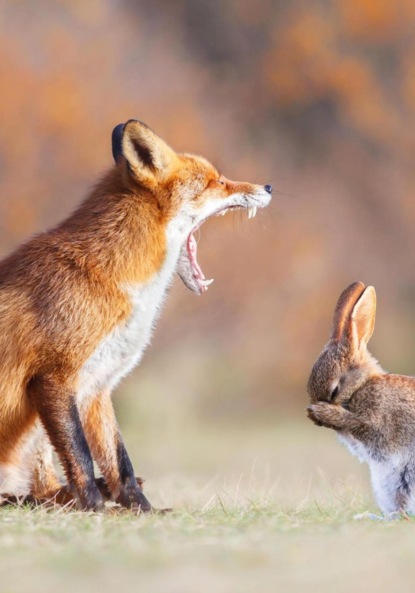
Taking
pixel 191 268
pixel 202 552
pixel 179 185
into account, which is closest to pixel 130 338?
pixel 191 268

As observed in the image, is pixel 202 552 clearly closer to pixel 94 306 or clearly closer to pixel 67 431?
pixel 67 431

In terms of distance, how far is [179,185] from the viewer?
5613mm

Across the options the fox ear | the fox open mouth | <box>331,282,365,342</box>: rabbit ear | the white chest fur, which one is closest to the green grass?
the white chest fur

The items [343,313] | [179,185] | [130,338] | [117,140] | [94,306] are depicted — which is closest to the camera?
[94,306]

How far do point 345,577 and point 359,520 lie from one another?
165 cm

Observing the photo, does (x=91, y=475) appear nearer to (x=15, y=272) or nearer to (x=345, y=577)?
(x=15, y=272)

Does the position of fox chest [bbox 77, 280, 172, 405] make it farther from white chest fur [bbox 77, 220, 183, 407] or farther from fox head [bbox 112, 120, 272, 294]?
fox head [bbox 112, 120, 272, 294]

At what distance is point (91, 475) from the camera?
5.13 m

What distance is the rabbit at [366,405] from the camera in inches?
199

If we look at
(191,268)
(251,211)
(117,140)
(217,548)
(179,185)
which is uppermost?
(117,140)

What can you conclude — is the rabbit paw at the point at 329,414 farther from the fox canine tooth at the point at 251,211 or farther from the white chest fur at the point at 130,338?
the fox canine tooth at the point at 251,211

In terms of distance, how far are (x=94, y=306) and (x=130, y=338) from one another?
0.93 ft

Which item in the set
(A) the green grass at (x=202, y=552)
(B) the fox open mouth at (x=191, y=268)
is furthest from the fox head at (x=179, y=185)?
(A) the green grass at (x=202, y=552)

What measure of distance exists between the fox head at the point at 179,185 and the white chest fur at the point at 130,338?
0.13 meters
